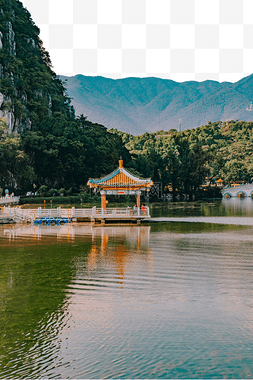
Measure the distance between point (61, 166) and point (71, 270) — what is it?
5748cm

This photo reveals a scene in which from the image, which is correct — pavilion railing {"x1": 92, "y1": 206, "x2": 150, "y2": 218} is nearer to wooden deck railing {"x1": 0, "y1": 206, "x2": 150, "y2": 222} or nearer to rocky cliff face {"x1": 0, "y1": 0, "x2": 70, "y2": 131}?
wooden deck railing {"x1": 0, "y1": 206, "x2": 150, "y2": 222}

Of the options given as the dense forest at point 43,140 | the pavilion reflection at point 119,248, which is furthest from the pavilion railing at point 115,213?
the dense forest at point 43,140

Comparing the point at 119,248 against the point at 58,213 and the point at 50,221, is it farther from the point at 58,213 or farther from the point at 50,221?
the point at 58,213

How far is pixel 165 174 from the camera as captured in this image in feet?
357

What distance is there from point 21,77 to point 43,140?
626 inches

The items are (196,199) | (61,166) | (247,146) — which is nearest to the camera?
(61,166)

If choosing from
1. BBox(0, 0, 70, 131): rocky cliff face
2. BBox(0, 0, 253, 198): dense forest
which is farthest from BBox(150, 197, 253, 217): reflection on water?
BBox(0, 0, 70, 131): rocky cliff face

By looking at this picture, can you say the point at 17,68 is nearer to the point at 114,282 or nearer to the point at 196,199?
the point at 196,199

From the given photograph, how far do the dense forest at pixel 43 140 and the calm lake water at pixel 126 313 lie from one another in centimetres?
4601

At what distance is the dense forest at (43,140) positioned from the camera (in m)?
71.8

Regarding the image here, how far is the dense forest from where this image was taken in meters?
71.8

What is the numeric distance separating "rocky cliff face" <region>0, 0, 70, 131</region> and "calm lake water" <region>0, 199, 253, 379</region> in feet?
185

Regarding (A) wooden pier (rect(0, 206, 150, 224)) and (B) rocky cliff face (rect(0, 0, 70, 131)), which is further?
(B) rocky cliff face (rect(0, 0, 70, 131))

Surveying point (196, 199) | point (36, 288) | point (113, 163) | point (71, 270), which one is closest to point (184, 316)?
point (36, 288)
